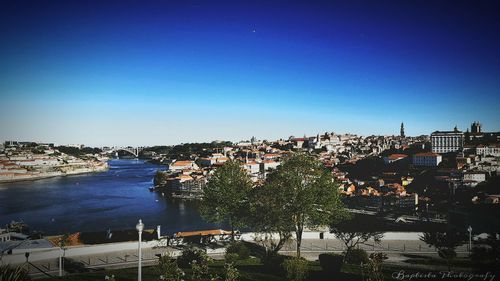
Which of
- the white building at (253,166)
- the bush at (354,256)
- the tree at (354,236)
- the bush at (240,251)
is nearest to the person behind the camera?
the bush at (354,256)

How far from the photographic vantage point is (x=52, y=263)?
1155 centimetres

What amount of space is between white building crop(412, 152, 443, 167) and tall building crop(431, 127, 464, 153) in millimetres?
7338

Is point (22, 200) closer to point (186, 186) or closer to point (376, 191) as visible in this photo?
point (186, 186)

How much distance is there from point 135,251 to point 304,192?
6.50m

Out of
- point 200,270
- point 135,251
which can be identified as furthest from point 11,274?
point 135,251

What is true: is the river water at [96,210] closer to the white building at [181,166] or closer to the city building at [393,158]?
the white building at [181,166]

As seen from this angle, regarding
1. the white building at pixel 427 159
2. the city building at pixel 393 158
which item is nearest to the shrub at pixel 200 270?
→ the white building at pixel 427 159

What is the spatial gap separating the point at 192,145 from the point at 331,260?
102m

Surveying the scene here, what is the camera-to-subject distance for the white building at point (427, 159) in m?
48.6

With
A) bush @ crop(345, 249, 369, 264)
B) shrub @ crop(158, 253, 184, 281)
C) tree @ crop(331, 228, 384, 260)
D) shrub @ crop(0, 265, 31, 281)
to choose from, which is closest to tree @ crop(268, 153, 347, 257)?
tree @ crop(331, 228, 384, 260)

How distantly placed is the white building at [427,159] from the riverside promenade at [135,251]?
37.9 m

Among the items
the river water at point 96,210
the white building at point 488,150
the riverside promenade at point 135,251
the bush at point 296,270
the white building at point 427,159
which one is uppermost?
the white building at point 488,150

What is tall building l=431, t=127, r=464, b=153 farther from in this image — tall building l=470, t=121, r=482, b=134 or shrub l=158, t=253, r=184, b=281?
shrub l=158, t=253, r=184, b=281

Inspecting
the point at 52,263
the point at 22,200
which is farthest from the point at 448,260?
Answer: the point at 22,200
